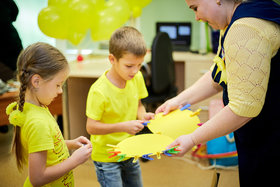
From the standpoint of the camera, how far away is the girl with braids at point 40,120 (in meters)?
0.94

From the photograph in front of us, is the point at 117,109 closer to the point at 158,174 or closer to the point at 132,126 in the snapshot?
the point at 132,126

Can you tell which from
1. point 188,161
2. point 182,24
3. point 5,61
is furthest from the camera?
point 182,24

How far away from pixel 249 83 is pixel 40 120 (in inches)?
23.6

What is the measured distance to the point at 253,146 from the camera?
103 centimetres

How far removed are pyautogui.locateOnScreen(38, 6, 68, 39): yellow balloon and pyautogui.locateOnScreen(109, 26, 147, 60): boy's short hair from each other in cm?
92

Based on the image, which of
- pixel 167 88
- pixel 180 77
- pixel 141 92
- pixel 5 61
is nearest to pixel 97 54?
pixel 167 88

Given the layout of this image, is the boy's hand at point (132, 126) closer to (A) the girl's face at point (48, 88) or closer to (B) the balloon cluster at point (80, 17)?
(A) the girl's face at point (48, 88)

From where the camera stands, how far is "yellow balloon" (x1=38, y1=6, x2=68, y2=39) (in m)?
2.12

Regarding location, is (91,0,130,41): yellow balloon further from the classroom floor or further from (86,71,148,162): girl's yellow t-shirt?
(86,71,148,162): girl's yellow t-shirt

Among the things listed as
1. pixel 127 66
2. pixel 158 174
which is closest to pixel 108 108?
pixel 127 66

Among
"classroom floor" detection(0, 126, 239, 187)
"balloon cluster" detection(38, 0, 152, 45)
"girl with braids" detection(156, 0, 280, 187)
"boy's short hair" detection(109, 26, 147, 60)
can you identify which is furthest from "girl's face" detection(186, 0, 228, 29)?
"balloon cluster" detection(38, 0, 152, 45)

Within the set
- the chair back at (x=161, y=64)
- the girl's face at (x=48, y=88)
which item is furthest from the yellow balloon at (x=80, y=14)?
the girl's face at (x=48, y=88)

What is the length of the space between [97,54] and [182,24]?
1107 mm

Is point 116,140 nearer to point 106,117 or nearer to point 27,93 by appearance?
point 106,117
